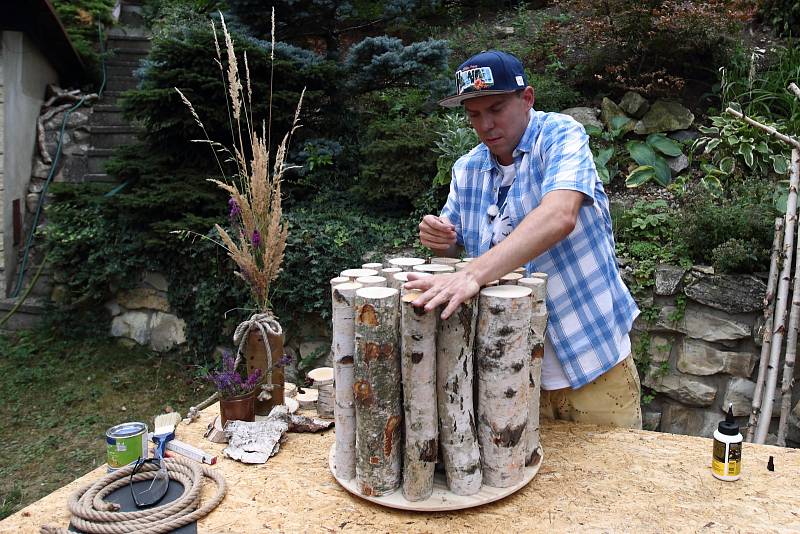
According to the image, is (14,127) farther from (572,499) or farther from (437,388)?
(572,499)

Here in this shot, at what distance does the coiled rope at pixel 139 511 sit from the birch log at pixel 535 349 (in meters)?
0.94

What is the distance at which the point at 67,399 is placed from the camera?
5.02 m

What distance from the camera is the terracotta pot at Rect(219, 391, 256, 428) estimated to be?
213cm

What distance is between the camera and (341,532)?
1576 mm

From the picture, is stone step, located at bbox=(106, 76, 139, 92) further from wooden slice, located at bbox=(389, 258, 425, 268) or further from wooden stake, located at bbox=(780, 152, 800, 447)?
wooden stake, located at bbox=(780, 152, 800, 447)

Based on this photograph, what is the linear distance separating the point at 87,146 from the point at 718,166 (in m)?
6.75

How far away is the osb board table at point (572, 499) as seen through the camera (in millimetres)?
1594

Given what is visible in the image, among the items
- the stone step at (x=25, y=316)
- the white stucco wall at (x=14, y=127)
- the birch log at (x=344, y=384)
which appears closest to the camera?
the birch log at (x=344, y=384)

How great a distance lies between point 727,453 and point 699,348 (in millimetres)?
2287

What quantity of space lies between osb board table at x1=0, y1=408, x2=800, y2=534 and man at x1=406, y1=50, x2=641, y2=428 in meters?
0.24

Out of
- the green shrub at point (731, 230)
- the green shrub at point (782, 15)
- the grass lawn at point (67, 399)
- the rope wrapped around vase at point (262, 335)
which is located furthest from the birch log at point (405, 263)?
the green shrub at point (782, 15)

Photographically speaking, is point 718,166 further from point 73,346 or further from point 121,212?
point 73,346

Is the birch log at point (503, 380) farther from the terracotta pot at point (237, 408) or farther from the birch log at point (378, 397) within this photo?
the terracotta pot at point (237, 408)

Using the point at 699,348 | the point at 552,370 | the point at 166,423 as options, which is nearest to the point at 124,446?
the point at 166,423
